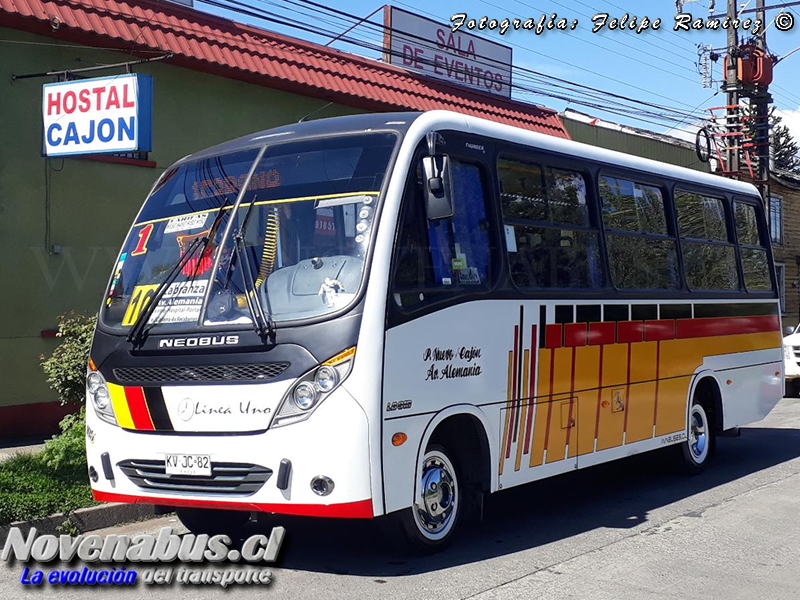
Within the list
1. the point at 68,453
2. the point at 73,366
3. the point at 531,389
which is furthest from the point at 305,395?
the point at 73,366

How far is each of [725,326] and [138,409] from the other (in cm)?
701

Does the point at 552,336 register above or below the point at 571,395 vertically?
above

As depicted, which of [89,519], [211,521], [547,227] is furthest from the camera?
[547,227]

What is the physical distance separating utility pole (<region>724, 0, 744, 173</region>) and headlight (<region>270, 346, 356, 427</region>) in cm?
2059

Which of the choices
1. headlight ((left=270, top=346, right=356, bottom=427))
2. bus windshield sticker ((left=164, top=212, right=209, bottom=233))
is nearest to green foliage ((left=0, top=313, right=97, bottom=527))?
bus windshield sticker ((left=164, top=212, right=209, bottom=233))

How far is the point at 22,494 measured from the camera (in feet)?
26.0

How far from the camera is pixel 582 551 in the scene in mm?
7137

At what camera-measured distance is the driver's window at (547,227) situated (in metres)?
7.79

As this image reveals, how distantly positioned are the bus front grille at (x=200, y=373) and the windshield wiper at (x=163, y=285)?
22cm

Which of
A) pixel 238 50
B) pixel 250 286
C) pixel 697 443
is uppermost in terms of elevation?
pixel 238 50

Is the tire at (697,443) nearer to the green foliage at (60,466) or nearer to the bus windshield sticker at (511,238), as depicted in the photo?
the bus windshield sticker at (511,238)

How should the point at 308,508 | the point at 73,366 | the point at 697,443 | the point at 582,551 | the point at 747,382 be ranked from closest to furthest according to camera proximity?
1. the point at 308,508
2. the point at 582,551
3. the point at 73,366
4. the point at 697,443
5. the point at 747,382

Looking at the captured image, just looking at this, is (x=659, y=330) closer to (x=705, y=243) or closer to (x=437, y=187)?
(x=705, y=243)

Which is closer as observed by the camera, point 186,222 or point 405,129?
point 405,129
